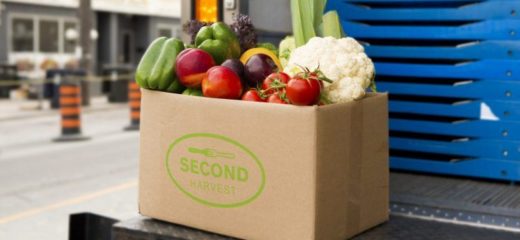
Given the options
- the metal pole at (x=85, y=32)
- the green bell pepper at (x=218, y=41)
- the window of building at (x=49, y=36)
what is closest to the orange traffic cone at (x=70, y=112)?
the metal pole at (x=85, y=32)

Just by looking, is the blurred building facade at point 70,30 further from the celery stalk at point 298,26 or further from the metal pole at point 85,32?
the celery stalk at point 298,26

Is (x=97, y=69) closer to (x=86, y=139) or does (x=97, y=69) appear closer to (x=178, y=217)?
(x=86, y=139)

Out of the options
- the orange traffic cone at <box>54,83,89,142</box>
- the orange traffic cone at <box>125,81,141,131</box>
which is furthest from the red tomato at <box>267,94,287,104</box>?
the orange traffic cone at <box>125,81,141,131</box>

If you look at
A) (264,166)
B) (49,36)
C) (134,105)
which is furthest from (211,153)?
(49,36)

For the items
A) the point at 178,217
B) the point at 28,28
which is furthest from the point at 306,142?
the point at 28,28

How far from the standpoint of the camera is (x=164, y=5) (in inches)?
1246

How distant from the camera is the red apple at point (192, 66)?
2.49 meters

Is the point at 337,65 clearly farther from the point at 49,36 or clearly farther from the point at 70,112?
the point at 49,36

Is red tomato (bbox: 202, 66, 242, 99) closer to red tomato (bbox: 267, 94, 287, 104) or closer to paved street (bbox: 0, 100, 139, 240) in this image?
red tomato (bbox: 267, 94, 287, 104)

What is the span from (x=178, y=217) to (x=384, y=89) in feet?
4.50

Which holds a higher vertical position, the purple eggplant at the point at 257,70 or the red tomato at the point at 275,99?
the purple eggplant at the point at 257,70

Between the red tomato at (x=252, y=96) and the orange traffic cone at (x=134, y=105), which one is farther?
the orange traffic cone at (x=134, y=105)

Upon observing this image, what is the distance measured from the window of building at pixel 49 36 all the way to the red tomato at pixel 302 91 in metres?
24.7

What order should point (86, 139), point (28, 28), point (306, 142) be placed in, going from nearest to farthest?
point (306, 142)
point (86, 139)
point (28, 28)
